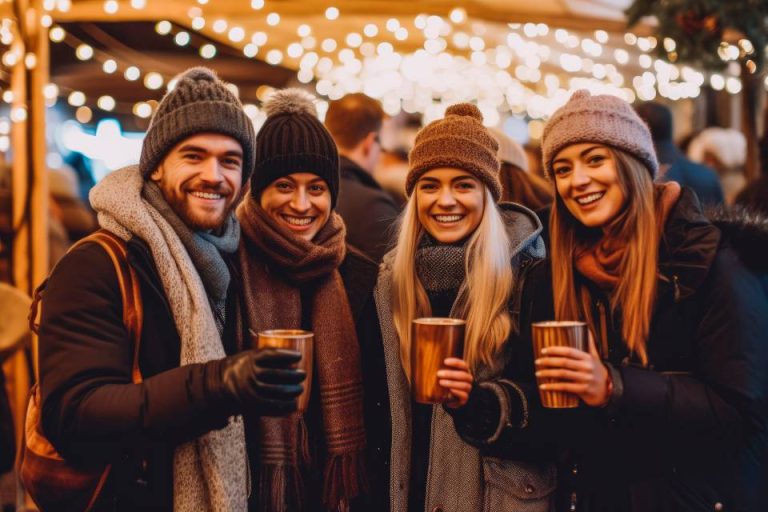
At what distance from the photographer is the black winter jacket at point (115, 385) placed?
2131 millimetres

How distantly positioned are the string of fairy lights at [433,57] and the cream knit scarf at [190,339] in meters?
3.36

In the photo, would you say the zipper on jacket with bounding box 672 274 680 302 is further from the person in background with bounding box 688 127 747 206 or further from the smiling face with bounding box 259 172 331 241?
the person in background with bounding box 688 127 747 206

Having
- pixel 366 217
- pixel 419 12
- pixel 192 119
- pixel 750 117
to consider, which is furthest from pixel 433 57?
pixel 192 119

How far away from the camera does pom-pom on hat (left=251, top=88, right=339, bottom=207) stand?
10.1ft

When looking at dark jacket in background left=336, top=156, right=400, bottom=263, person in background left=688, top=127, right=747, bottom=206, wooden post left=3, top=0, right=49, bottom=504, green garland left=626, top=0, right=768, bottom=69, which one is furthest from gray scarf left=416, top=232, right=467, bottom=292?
person in background left=688, top=127, right=747, bottom=206

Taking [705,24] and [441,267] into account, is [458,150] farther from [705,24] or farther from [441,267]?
[705,24]

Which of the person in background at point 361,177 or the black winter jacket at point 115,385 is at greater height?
the person in background at point 361,177

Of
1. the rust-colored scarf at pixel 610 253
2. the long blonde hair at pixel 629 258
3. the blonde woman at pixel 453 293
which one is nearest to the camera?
the long blonde hair at pixel 629 258

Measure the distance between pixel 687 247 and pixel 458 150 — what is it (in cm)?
81

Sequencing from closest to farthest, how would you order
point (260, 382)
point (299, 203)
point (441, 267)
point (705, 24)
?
point (260, 382), point (441, 267), point (299, 203), point (705, 24)

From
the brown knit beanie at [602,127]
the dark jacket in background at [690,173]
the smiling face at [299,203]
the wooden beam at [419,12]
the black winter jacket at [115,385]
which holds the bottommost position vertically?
the black winter jacket at [115,385]

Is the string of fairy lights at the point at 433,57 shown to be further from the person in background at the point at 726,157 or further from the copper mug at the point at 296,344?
the copper mug at the point at 296,344

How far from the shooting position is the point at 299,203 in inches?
121

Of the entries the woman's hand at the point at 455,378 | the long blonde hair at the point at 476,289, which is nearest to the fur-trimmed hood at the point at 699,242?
the long blonde hair at the point at 476,289
